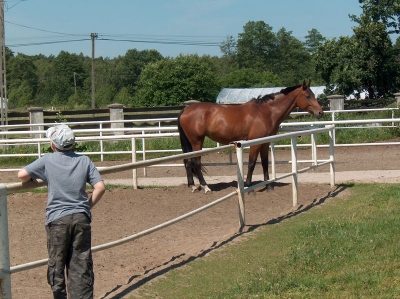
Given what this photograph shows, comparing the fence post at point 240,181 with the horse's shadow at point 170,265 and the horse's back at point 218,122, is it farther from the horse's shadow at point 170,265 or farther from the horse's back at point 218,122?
the horse's back at point 218,122

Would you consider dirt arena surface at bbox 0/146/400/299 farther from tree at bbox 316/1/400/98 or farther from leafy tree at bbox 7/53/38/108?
leafy tree at bbox 7/53/38/108

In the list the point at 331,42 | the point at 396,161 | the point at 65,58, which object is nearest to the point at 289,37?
the point at 65,58

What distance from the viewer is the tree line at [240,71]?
30078 mm

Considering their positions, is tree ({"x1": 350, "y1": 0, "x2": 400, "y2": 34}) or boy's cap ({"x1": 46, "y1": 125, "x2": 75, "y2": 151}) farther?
tree ({"x1": 350, "y1": 0, "x2": 400, "y2": 34})

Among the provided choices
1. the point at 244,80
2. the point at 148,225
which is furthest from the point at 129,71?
the point at 148,225

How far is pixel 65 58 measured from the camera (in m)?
89.9

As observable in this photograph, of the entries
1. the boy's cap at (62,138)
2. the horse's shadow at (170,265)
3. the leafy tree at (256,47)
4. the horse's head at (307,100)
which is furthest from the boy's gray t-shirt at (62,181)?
the leafy tree at (256,47)

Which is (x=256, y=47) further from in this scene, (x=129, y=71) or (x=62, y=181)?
(x=62, y=181)

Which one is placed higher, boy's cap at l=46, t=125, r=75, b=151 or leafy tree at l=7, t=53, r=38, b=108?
leafy tree at l=7, t=53, r=38, b=108

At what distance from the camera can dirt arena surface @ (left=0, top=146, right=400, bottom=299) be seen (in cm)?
644

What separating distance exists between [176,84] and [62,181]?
143 feet

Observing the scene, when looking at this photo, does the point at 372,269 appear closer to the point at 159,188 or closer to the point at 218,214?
the point at 218,214

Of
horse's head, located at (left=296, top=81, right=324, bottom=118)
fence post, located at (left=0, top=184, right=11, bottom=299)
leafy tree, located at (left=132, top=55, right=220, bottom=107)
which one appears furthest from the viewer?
leafy tree, located at (left=132, top=55, right=220, bottom=107)

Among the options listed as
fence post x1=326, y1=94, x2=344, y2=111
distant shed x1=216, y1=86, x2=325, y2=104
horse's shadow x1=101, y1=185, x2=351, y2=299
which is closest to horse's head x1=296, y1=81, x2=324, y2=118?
horse's shadow x1=101, y1=185, x2=351, y2=299
